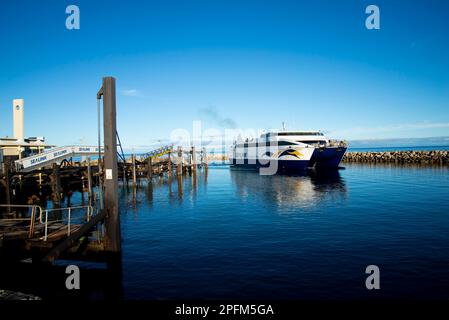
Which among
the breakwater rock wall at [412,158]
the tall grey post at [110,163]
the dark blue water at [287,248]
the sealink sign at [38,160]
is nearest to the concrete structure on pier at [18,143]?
the sealink sign at [38,160]

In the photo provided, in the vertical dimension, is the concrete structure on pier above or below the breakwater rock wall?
above

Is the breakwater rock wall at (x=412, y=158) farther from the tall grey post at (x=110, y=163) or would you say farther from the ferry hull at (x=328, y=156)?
the tall grey post at (x=110, y=163)

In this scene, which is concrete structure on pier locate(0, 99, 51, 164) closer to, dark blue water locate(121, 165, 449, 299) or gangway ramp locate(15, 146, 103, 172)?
gangway ramp locate(15, 146, 103, 172)

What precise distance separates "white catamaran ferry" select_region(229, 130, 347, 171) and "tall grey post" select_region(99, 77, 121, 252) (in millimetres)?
40813

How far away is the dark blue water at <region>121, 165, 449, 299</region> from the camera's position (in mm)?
9352

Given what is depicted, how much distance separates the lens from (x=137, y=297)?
8953mm

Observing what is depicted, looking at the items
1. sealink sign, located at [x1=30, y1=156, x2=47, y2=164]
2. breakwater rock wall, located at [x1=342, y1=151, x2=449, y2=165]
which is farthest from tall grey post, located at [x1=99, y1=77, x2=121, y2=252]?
breakwater rock wall, located at [x1=342, y1=151, x2=449, y2=165]

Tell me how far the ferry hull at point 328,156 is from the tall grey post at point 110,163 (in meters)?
42.7

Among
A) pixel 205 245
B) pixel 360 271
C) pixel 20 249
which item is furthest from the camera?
pixel 205 245

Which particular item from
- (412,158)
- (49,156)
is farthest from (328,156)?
(49,156)

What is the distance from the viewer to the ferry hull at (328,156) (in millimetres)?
49094
